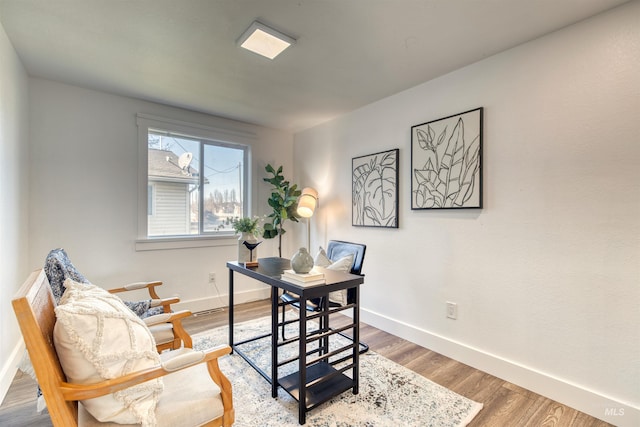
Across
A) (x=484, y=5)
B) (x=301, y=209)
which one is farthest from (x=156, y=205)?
(x=484, y=5)

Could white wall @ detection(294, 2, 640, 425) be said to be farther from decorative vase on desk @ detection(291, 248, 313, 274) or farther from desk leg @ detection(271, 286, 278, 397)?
Answer: desk leg @ detection(271, 286, 278, 397)

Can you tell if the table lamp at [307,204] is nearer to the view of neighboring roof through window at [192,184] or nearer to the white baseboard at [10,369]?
the view of neighboring roof through window at [192,184]

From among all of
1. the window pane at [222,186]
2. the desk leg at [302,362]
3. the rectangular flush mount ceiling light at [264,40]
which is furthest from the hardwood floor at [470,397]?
the rectangular flush mount ceiling light at [264,40]

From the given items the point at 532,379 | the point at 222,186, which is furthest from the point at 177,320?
the point at 532,379

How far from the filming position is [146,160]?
10.1 ft

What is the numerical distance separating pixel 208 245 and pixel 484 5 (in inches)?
136

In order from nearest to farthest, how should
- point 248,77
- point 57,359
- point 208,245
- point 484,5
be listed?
1. point 57,359
2. point 484,5
3. point 248,77
4. point 208,245

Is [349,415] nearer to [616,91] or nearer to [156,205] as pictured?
[616,91]

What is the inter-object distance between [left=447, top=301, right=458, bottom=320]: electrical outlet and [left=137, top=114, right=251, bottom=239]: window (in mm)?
2546

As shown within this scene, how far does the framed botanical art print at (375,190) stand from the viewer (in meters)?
2.86

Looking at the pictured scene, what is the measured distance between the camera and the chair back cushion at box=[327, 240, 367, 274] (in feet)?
7.79

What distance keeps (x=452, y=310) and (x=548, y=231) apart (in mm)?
965

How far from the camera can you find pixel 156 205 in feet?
10.7

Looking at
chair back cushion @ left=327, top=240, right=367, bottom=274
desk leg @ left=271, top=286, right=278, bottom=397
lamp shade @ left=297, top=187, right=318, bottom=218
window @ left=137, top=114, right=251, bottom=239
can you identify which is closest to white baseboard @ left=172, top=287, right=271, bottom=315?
window @ left=137, top=114, right=251, bottom=239
